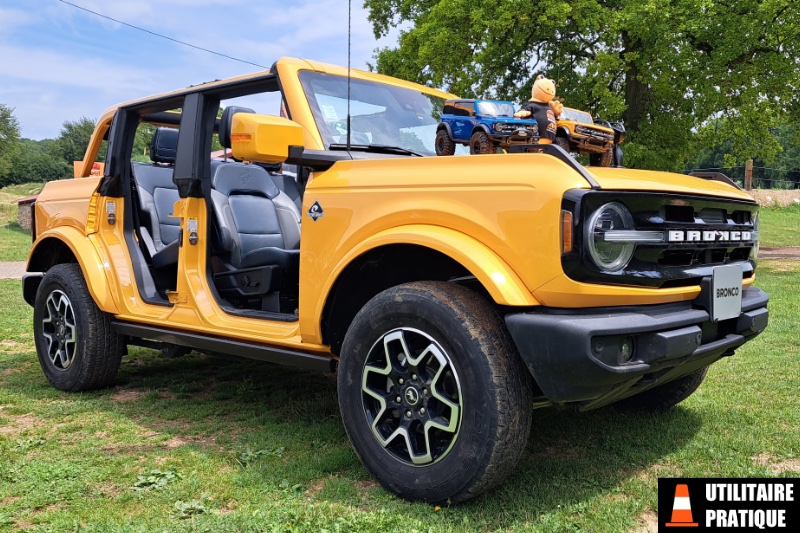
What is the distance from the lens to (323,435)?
3.74 metres

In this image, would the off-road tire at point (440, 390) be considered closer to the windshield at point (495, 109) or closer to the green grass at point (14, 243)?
the windshield at point (495, 109)

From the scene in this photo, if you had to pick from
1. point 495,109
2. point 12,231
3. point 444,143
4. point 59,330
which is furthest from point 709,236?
point 12,231

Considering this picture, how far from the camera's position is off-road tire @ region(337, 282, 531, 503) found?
2537 millimetres

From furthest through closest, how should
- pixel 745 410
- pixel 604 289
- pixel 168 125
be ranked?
pixel 168 125
pixel 745 410
pixel 604 289

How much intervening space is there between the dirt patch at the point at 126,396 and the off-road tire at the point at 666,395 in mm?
Answer: 3250

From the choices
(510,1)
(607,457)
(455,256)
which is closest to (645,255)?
(455,256)

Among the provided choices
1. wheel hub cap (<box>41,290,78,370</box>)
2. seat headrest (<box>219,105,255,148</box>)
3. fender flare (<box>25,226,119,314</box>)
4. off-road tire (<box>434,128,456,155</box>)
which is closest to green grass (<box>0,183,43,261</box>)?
wheel hub cap (<box>41,290,78,370</box>)

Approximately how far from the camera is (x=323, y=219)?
3191 millimetres

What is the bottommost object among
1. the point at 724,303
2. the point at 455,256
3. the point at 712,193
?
the point at 724,303

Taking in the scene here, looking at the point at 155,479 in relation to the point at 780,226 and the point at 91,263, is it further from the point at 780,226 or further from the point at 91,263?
the point at 780,226

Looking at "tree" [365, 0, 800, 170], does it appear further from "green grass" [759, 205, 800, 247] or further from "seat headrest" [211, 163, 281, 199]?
"seat headrest" [211, 163, 281, 199]

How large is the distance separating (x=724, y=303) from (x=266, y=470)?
7.18 ft

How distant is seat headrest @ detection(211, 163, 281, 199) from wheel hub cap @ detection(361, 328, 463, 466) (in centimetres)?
246

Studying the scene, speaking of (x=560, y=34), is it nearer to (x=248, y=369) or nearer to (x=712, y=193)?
(x=248, y=369)
